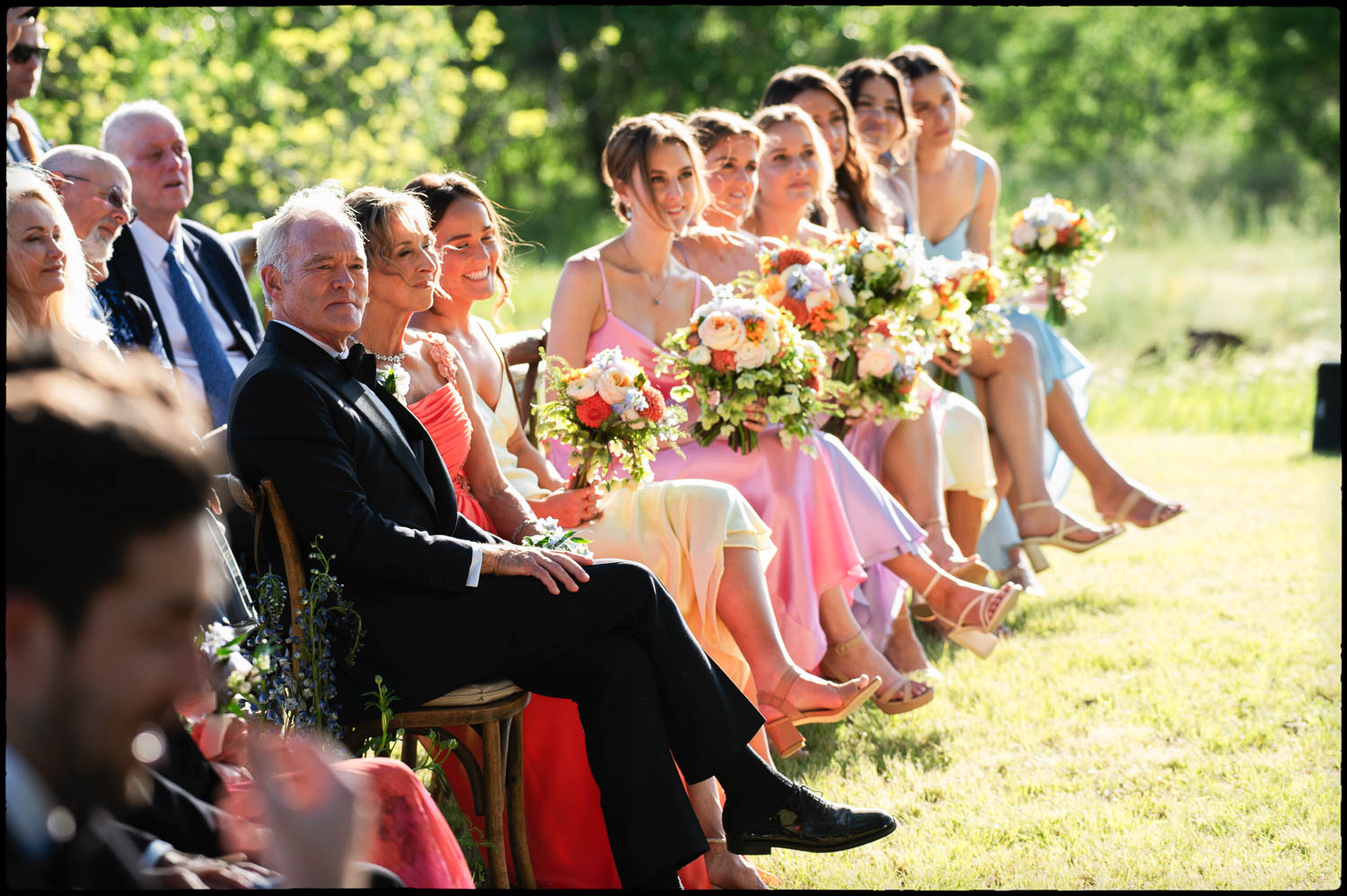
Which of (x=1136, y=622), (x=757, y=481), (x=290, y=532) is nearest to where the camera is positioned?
(x=290, y=532)

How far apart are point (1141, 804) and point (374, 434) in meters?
2.58

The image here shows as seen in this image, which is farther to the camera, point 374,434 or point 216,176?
point 216,176

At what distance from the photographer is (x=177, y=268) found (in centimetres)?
480

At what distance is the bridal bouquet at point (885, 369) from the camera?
17.1 feet

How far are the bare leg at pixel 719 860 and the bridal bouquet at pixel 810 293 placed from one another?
77.5 inches

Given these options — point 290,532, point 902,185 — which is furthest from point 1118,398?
point 290,532

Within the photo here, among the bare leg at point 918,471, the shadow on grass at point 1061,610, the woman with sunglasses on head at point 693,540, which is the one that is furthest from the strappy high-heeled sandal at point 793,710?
the shadow on grass at point 1061,610

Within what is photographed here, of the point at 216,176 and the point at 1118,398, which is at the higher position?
the point at 216,176

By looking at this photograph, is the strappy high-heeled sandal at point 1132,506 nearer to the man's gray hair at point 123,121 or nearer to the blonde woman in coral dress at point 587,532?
the blonde woman in coral dress at point 587,532

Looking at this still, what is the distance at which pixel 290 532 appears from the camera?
3.15 m

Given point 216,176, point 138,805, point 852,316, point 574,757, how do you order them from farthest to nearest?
point 216,176 < point 852,316 < point 574,757 < point 138,805

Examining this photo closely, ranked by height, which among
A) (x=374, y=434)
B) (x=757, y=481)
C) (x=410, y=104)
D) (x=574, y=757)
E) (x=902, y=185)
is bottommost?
(x=574, y=757)

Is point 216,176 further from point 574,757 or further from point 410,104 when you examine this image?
point 574,757

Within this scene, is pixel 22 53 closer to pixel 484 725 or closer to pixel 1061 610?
pixel 484 725
